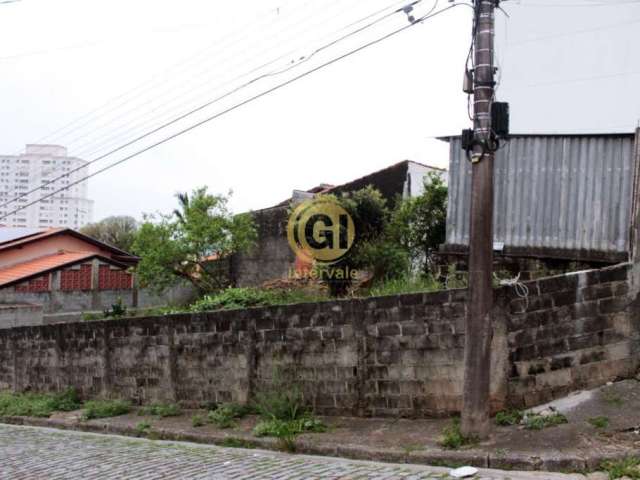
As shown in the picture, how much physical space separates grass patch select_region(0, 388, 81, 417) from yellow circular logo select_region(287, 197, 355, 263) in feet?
19.5

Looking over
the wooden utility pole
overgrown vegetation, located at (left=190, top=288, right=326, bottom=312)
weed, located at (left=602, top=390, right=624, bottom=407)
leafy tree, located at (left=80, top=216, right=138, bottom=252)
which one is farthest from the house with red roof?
weed, located at (left=602, top=390, right=624, bottom=407)

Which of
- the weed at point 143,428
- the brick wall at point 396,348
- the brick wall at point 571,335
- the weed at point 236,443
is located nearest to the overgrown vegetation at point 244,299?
the brick wall at point 396,348

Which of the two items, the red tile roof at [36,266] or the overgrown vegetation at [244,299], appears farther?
the red tile roof at [36,266]

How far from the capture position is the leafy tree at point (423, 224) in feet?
39.2

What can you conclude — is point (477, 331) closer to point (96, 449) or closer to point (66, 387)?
point (96, 449)

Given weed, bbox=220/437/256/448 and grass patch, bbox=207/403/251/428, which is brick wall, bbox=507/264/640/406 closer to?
weed, bbox=220/437/256/448

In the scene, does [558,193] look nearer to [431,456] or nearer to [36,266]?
[431,456]

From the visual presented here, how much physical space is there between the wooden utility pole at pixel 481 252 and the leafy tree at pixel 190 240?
10.7 meters

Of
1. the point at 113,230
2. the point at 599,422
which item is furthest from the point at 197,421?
the point at 113,230

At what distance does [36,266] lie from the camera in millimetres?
20766

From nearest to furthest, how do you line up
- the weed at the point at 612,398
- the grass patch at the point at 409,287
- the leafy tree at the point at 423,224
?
the weed at the point at 612,398
the grass patch at the point at 409,287
the leafy tree at the point at 423,224

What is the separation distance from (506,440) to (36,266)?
742 inches

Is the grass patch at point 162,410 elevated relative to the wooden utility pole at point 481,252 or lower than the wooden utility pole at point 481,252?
lower

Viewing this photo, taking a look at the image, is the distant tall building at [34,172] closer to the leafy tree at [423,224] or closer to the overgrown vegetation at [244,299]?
the overgrown vegetation at [244,299]
